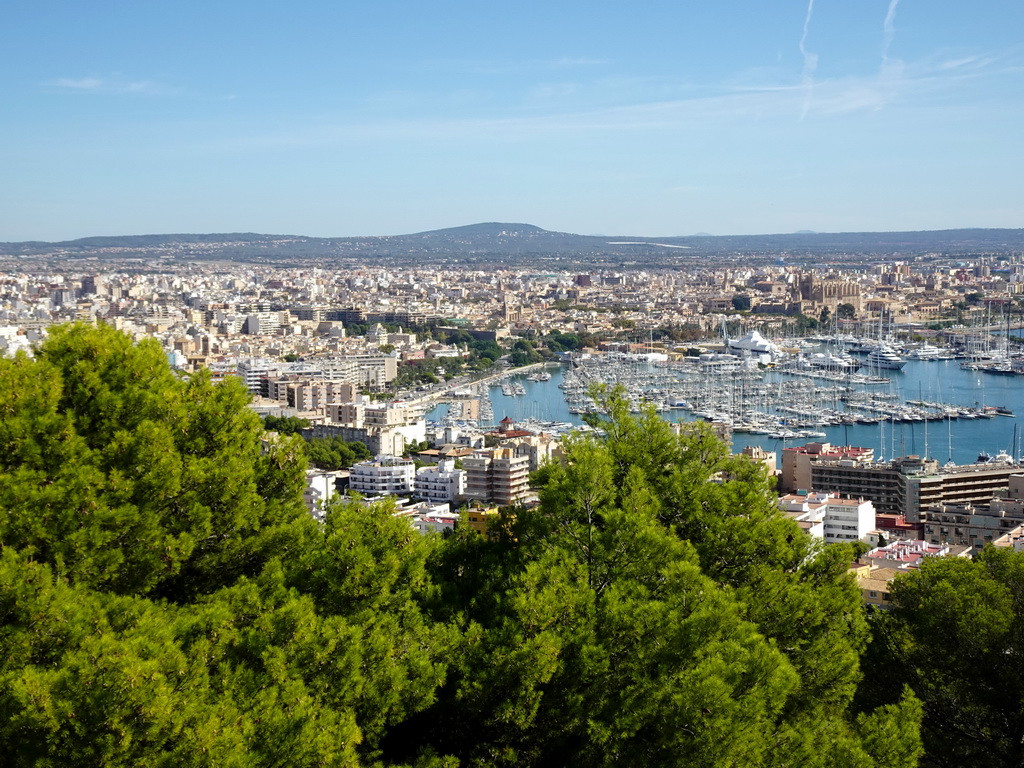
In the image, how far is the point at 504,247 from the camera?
8675cm

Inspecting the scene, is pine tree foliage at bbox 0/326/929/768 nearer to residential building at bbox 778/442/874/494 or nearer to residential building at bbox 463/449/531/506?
residential building at bbox 463/449/531/506

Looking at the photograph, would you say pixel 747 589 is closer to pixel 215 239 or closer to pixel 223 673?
pixel 223 673

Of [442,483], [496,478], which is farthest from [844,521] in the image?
[442,483]

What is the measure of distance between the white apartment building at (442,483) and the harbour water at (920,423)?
5.54 m

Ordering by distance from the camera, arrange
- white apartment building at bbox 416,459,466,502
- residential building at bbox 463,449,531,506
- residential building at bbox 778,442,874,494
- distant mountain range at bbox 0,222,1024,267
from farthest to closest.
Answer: distant mountain range at bbox 0,222,1024,267, residential building at bbox 778,442,874,494, white apartment building at bbox 416,459,466,502, residential building at bbox 463,449,531,506

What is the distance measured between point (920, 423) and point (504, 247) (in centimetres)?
6985

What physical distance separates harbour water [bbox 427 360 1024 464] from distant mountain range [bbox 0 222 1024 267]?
48242mm

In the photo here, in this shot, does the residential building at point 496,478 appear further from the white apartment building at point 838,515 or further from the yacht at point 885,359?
the yacht at point 885,359

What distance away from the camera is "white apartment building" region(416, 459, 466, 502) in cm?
1059

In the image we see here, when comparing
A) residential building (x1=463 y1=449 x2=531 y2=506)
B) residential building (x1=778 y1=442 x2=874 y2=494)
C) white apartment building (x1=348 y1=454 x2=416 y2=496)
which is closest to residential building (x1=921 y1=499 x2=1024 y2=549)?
residential building (x1=778 y1=442 x2=874 y2=494)

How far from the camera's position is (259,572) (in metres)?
2.76

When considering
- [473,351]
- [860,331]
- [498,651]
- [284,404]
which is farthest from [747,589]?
[860,331]

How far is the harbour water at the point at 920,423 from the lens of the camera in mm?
15719

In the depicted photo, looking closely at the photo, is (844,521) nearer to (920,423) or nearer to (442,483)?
(442,483)
